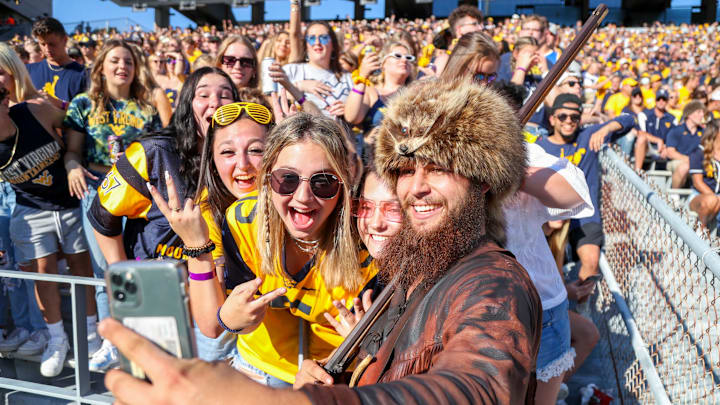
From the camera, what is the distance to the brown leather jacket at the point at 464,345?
Answer: 850 millimetres

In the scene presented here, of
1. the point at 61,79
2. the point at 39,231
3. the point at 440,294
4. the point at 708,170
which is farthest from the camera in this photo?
the point at 708,170

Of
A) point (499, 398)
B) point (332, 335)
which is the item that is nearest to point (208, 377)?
point (499, 398)

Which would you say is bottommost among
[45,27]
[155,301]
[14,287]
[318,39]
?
[14,287]

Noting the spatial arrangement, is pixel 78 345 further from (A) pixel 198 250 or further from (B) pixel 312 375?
(B) pixel 312 375

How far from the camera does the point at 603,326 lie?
4375 millimetres

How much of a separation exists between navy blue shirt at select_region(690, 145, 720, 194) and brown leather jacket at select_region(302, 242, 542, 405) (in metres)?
6.06

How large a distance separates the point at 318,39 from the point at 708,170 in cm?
523

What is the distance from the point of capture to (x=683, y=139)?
852cm

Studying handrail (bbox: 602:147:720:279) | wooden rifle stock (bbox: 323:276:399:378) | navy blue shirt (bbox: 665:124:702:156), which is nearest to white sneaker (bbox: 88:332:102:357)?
wooden rifle stock (bbox: 323:276:399:378)

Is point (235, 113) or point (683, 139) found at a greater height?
point (235, 113)

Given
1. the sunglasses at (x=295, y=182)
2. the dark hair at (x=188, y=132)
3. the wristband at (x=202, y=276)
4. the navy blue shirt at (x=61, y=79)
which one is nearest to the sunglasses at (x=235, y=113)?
the dark hair at (x=188, y=132)

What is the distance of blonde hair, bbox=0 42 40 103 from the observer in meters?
3.71

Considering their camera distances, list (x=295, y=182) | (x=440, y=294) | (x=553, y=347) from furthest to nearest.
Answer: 1. (x=553, y=347)
2. (x=295, y=182)
3. (x=440, y=294)

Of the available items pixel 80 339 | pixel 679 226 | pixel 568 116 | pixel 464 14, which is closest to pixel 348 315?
pixel 80 339
